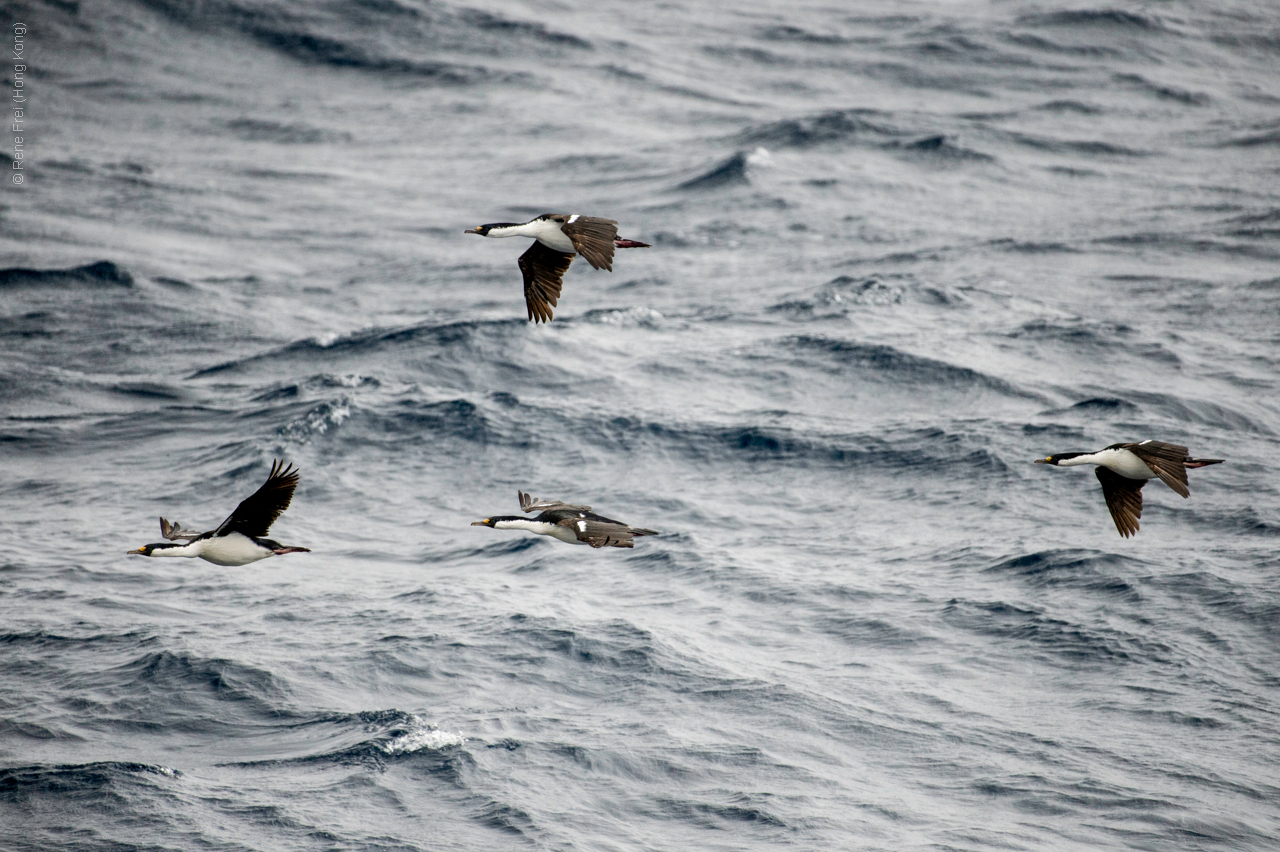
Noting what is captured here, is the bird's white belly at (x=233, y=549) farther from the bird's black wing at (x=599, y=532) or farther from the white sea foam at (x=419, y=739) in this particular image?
the white sea foam at (x=419, y=739)

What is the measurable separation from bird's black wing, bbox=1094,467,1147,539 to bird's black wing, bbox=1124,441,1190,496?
2.31 ft

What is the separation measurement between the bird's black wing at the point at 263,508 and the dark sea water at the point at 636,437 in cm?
447

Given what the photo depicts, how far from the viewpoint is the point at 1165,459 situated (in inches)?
549

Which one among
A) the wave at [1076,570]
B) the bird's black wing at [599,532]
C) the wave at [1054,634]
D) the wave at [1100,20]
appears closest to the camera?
the bird's black wing at [599,532]

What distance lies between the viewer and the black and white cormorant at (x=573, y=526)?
12.7 metres

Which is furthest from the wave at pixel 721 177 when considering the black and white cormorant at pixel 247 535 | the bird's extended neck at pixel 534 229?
the black and white cormorant at pixel 247 535

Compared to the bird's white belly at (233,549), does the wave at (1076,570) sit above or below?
below

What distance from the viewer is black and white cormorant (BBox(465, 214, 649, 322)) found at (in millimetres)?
13602

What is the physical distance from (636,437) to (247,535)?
508 inches

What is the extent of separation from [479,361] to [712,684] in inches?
462

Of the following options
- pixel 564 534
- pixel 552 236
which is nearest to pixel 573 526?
pixel 564 534

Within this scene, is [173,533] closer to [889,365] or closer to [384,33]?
[889,365]

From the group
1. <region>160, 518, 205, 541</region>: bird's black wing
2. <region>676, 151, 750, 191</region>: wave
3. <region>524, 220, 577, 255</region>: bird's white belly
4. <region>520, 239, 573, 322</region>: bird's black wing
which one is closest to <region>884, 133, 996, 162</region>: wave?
<region>676, 151, 750, 191</region>: wave

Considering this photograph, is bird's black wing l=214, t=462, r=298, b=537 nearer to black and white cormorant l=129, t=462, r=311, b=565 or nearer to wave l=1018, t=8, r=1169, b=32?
black and white cormorant l=129, t=462, r=311, b=565
